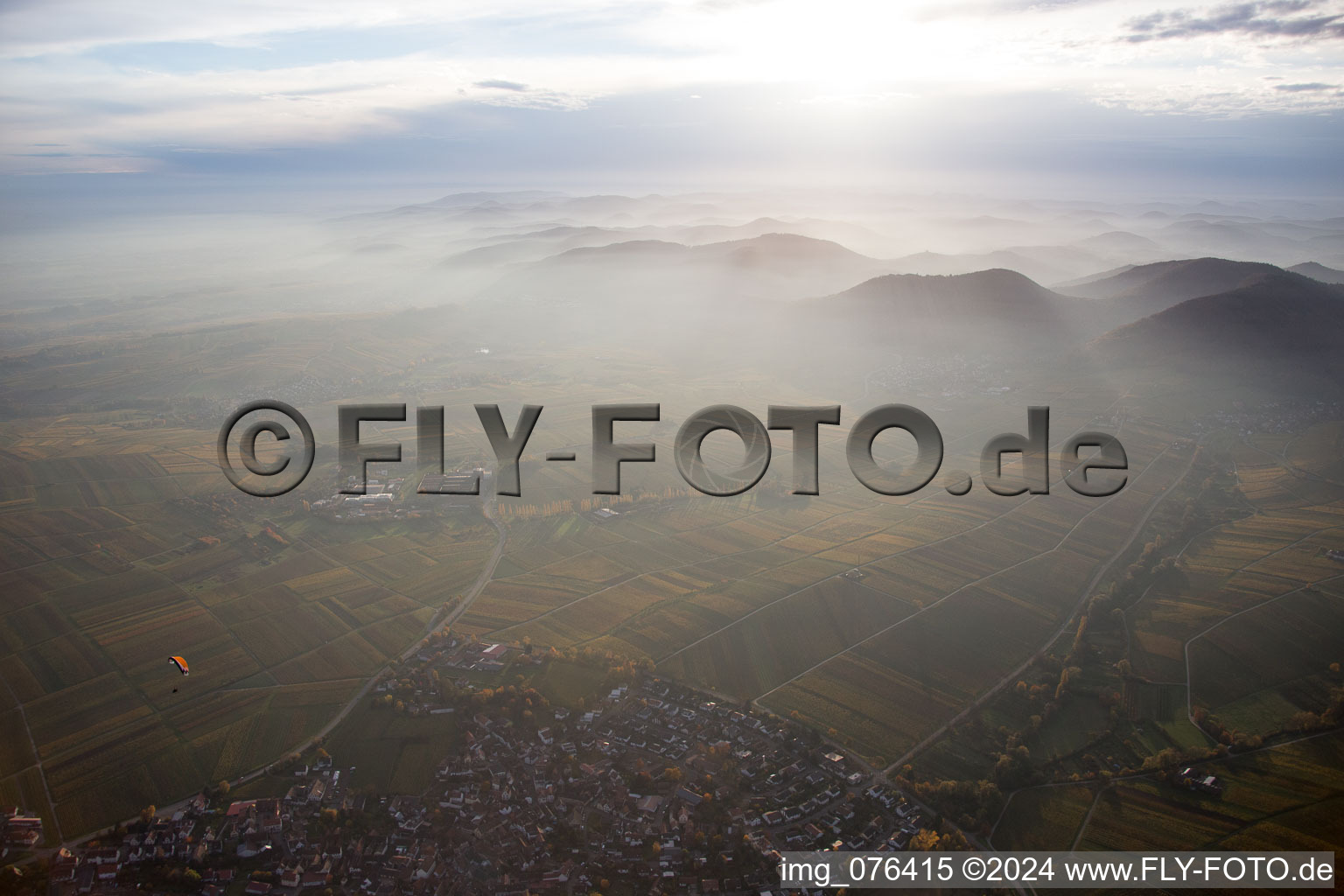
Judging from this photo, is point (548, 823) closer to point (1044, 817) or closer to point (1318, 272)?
point (1044, 817)

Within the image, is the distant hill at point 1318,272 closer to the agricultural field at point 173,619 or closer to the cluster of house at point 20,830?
the agricultural field at point 173,619

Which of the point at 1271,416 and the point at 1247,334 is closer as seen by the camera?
the point at 1271,416

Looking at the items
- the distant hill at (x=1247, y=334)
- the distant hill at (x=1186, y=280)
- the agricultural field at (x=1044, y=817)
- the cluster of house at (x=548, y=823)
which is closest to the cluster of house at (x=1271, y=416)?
the distant hill at (x=1247, y=334)

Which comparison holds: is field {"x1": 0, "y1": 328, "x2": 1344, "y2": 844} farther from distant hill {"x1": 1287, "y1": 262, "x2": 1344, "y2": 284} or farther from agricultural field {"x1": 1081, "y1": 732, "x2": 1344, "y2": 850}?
distant hill {"x1": 1287, "y1": 262, "x2": 1344, "y2": 284}

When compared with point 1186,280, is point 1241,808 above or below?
below

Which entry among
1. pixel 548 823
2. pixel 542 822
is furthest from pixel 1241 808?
pixel 542 822

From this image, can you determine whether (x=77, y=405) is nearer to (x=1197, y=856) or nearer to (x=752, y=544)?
(x=752, y=544)

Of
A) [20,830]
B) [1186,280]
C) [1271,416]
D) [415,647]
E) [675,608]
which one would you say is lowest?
[20,830]

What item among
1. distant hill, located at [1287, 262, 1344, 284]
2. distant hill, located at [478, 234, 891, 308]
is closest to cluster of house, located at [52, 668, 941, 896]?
distant hill, located at [478, 234, 891, 308]
